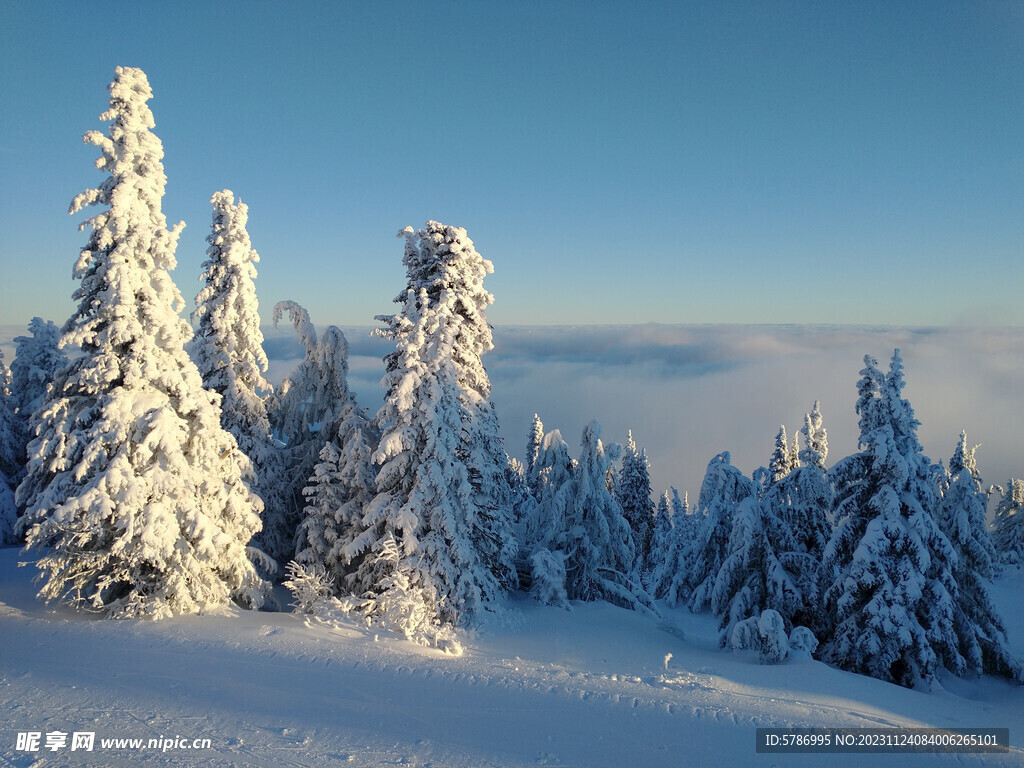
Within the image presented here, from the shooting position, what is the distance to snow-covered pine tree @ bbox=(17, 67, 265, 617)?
15.1 m

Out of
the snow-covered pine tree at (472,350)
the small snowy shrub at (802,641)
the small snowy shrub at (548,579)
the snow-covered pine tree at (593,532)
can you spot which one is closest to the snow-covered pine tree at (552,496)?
the snow-covered pine tree at (593,532)

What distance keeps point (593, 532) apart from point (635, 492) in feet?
96.8

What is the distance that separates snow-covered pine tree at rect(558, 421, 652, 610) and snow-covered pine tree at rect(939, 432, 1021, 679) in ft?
37.5

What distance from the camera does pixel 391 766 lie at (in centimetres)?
906

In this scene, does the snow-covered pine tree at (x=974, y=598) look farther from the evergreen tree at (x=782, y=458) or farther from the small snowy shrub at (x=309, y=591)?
the small snowy shrub at (x=309, y=591)

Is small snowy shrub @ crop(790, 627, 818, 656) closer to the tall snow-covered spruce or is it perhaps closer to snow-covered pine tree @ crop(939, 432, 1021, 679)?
snow-covered pine tree @ crop(939, 432, 1021, 679)

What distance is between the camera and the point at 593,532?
24.5 meters

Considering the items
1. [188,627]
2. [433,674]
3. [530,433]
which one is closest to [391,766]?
[433,674]

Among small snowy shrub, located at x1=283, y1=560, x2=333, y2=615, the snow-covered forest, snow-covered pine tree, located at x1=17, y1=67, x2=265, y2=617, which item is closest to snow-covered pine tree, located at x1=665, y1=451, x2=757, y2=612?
the snow-covered forest

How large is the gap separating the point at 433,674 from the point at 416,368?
30.7 feet

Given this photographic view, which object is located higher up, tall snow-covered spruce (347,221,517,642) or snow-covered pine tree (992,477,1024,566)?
tall snow-covered spruce (347,221,517,642)

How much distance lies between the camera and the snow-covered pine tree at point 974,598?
1894cm

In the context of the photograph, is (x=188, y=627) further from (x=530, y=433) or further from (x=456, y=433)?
(x=530, y=433)

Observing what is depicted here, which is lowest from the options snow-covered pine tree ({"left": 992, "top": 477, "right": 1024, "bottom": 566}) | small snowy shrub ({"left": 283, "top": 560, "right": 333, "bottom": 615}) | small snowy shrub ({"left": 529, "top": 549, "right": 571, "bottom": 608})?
snow-covered pine tree ({"left": 992, "top": 477, "right": 1024, "bottom": 566})
